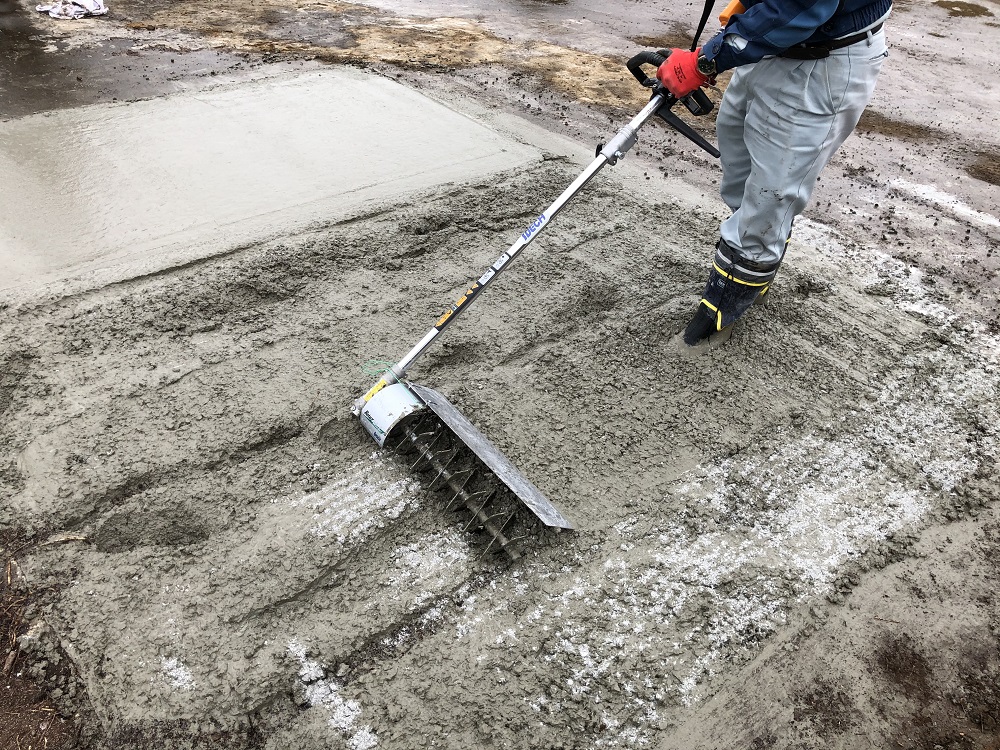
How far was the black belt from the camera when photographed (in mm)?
2160

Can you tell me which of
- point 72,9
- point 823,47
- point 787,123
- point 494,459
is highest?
point 823,47

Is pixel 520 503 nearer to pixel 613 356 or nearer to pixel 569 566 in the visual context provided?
pixel 569 566

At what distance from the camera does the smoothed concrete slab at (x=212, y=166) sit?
3018mm

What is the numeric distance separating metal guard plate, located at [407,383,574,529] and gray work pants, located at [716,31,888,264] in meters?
1.32

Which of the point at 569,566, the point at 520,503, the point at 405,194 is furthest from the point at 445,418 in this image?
the point at 405,194

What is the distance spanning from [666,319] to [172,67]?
14.3 feet

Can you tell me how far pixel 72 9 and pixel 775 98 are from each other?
641cm

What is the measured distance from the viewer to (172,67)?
4.84m

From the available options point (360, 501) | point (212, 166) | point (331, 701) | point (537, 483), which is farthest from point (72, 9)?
point (331, 701)

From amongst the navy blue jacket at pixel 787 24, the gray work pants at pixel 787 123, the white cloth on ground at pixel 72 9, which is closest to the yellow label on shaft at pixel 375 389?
the gray work pants at pixel 787 123

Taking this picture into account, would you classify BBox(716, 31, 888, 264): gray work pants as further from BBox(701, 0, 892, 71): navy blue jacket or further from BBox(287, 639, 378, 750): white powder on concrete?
BBox(287, 639, 378, 750): white powder on concrete

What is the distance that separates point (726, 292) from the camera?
2.60 m

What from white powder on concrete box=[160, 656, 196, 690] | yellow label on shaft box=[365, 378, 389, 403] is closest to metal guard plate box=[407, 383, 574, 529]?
yellow label on shaft box=[365, 378, 389, 403]

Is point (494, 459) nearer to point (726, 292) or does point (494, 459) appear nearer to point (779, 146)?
point (726, 292)
